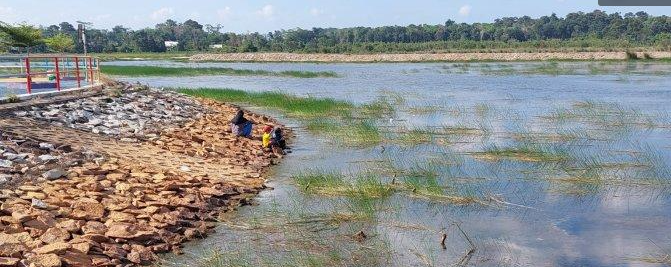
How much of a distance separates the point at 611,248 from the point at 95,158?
26.3ft

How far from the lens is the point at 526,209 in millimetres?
9922

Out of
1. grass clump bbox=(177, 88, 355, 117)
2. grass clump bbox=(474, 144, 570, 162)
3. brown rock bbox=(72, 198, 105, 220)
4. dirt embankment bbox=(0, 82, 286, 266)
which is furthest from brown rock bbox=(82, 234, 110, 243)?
grass clump bbox=(177, 88, 355, 117)

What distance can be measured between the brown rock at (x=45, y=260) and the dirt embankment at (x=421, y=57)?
81.4 m

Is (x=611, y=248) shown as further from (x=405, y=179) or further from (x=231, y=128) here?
(x=231, y=128)

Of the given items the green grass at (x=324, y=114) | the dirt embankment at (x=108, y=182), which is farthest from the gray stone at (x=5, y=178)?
the green grass at (x=324, y=114)

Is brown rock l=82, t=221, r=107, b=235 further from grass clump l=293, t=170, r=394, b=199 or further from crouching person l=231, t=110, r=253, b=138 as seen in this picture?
crouching person l=231, t=110, r=253, b=138

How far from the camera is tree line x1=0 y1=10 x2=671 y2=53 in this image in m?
103

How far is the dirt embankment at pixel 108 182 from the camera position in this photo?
729cm

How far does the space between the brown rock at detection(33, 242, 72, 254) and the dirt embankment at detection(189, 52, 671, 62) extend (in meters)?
81.1

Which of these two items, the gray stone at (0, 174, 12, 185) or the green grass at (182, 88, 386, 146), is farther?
the green grass at (182, 88, 386, 146)

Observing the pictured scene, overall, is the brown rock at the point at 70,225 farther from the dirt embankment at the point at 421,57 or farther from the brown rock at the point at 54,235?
the dirt embankment at the point at 421,57

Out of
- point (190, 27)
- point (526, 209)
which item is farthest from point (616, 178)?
→ point (190, 27)

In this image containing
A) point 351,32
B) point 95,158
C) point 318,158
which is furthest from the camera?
point 351,32

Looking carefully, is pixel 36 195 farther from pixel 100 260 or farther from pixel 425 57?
pixel 425 57
